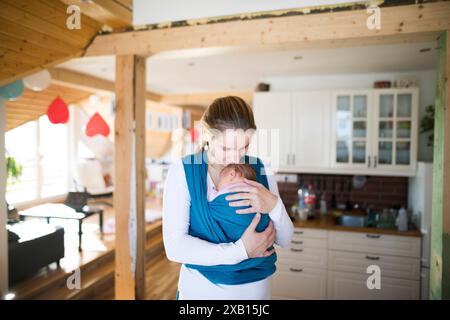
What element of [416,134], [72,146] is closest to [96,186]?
[72,146]

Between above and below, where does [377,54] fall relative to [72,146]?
above

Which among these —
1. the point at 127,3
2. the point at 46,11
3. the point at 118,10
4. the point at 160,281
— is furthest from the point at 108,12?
the point at 160,281

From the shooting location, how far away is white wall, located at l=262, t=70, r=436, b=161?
3250 mm

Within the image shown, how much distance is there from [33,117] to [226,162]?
236 cm

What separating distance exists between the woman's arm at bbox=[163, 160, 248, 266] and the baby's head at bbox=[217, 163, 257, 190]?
0.37ft

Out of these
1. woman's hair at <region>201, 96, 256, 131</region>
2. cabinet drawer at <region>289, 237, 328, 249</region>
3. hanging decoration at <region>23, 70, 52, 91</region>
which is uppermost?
hanging decoration at <region>23, 70, 52, 91</region>

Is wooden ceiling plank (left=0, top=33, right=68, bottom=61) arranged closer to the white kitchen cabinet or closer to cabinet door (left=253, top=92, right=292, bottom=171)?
cabinet door (left=253, top=92, right=292, bottom=171)

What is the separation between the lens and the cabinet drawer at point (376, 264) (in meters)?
2.83

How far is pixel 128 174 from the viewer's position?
2.31 m

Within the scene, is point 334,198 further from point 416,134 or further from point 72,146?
point 72,146

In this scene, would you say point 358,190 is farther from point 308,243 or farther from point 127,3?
point 127,3

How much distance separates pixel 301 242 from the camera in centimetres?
300

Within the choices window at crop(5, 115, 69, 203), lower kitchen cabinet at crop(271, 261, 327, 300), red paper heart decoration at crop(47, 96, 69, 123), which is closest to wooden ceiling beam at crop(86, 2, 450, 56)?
red paper heart decoration at crop(47, 96, 69, 123)

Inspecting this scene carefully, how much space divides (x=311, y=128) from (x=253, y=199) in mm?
2592
